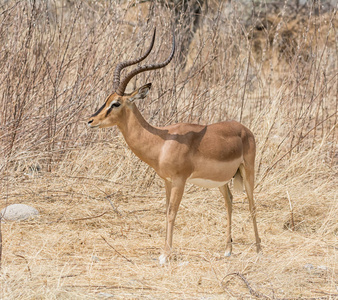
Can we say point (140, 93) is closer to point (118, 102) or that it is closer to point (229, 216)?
point (118, 102)

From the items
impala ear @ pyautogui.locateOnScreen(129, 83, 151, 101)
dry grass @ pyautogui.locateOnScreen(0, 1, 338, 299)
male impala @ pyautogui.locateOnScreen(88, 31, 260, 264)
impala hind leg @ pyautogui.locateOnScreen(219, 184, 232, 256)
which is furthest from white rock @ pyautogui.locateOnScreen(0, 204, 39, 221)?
impala hind leg @ pyautogui.locateOnScreen(219, 184, 232, 256)

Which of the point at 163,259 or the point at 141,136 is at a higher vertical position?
the point at 141,136

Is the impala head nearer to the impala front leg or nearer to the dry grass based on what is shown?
→ the impala front leg

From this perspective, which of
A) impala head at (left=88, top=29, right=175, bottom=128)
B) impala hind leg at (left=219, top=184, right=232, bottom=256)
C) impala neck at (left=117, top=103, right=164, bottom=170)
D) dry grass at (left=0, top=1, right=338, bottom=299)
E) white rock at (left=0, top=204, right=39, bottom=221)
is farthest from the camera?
white rock at (left=0, top=204, right=39, bottom=221)

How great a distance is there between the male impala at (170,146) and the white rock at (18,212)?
1.32m

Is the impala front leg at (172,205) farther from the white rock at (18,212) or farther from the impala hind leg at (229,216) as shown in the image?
the white rock at (18,212)

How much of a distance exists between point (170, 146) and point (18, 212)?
158 centimetres

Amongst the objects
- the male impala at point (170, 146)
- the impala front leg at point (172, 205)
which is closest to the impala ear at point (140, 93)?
the male impala at point (170, 146)

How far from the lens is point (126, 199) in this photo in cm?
566

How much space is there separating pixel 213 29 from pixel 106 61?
1.18 metres

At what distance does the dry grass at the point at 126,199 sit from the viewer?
3623 millimetres

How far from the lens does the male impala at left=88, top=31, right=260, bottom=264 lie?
4.06m

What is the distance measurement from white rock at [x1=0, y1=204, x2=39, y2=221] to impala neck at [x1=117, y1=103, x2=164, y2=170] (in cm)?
133

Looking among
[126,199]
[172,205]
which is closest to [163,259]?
[172,205]
